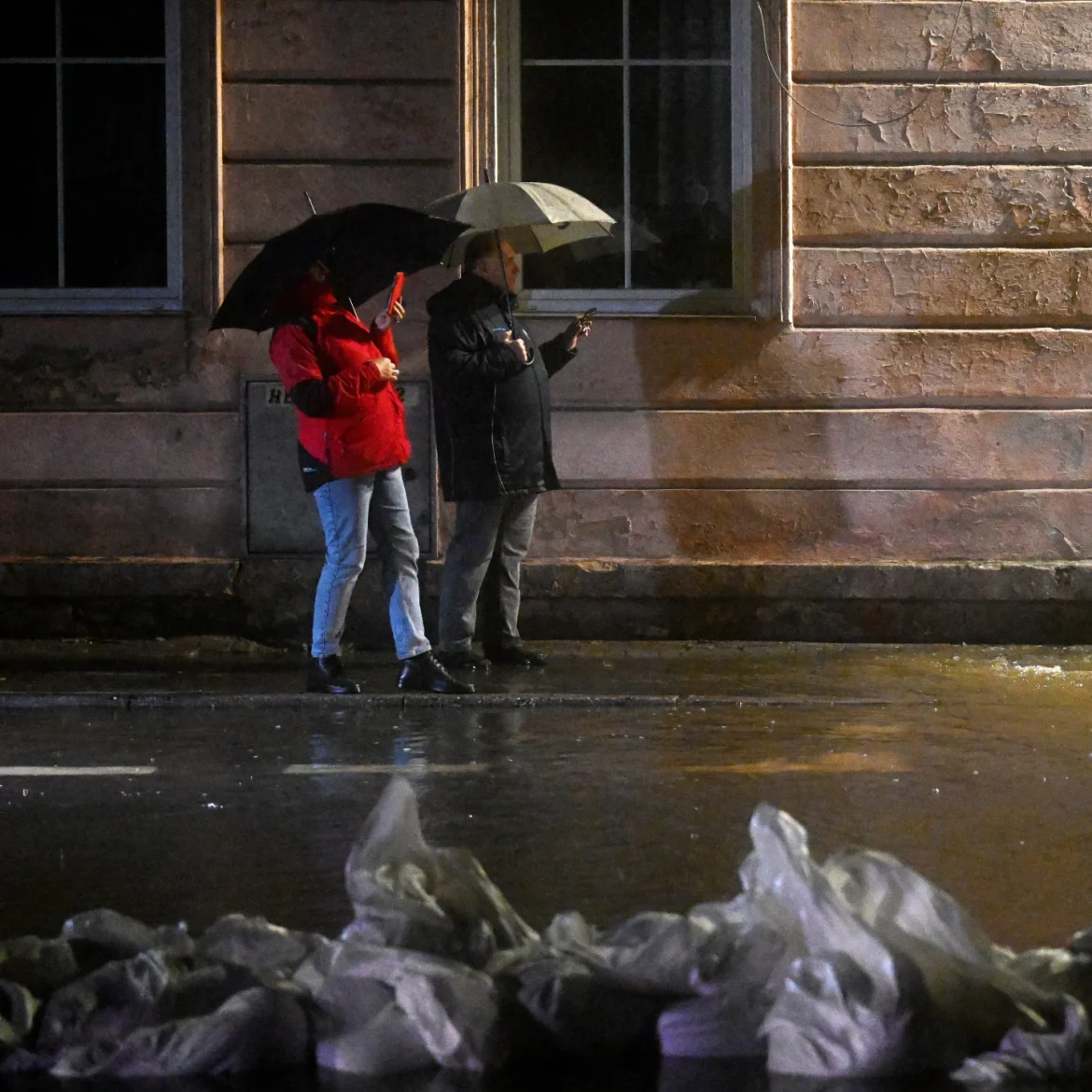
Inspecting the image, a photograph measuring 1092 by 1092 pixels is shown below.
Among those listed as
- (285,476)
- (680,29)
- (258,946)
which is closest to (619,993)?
(258,946)

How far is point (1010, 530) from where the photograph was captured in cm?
1057

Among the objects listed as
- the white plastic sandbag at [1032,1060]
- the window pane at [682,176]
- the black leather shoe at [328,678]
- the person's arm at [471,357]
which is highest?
the window pane at [682,176]

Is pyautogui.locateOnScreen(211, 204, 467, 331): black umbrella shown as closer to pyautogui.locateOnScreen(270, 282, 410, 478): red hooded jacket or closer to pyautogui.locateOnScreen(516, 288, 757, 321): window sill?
pyautogui.locateOnScreen(270, 282, 410, 478): red hooded jacket

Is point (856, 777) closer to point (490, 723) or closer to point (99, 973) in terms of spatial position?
point (490, 723)

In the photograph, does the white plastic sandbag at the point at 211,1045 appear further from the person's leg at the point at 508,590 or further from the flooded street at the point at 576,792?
the person's leg at the point at 508,590

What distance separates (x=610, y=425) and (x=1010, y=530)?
2215mm

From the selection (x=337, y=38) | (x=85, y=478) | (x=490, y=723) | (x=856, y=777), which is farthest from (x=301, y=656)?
(x=856, y=777)

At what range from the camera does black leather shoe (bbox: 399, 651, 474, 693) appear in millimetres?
8164

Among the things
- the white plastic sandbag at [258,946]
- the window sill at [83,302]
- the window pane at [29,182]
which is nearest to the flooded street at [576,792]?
the white plastic sandbag at [258,946]

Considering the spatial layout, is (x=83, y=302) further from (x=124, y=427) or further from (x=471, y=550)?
(x=471, y=550)

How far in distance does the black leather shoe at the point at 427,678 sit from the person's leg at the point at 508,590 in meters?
1.10

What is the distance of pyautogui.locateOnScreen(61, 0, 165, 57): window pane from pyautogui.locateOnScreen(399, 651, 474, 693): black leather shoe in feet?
14.3

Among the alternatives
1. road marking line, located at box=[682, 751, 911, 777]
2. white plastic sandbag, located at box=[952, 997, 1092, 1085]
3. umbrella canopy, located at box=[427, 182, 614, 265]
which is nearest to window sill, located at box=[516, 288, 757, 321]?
umbrella canopy, located at box=[427, 182, 614, 265]

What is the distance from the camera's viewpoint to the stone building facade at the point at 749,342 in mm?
10438
